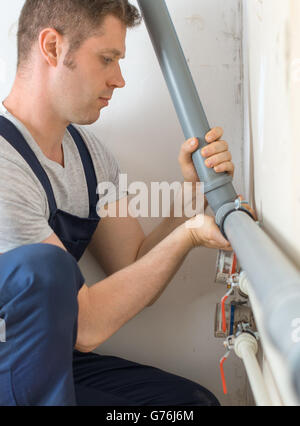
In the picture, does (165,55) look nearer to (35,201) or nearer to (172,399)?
(35,201)

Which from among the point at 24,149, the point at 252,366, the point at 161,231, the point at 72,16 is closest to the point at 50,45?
the point at 72,16

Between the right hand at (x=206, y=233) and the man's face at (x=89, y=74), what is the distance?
29 centimetres

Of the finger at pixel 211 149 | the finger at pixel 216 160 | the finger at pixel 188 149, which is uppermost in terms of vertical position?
the finger at pixel 188 149

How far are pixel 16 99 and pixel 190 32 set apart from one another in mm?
422

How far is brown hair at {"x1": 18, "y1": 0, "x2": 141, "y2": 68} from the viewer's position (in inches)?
36.1

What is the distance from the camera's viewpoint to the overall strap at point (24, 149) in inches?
35.0

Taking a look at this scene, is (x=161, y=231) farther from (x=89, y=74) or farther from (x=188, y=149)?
(x=89, y=74)

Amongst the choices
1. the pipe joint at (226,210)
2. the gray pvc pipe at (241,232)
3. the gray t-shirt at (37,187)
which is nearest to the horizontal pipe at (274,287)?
the gray pvc pipe at (241,232)

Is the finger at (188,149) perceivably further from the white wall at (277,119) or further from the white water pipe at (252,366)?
the white water pipe at (252,366)

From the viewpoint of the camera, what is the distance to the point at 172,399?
985 mm

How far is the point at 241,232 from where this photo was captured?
629 millimetres

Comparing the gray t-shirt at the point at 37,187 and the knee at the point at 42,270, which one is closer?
the knee at the point at 42,270

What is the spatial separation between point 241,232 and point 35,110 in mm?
517

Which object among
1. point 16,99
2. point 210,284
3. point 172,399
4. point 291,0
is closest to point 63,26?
point 16,99
